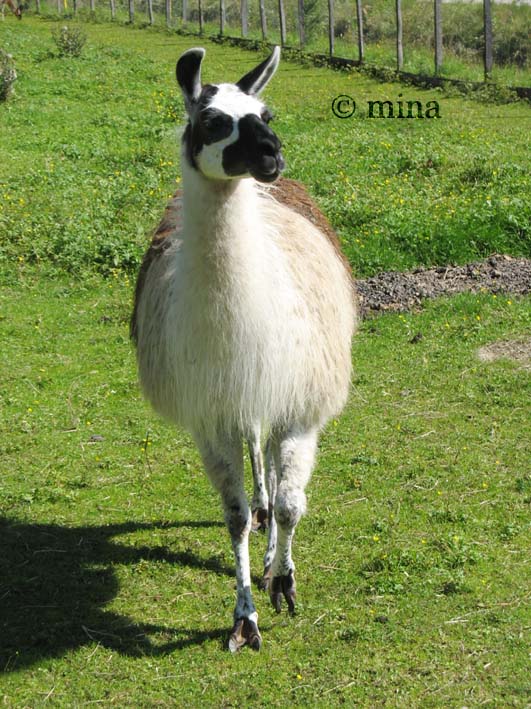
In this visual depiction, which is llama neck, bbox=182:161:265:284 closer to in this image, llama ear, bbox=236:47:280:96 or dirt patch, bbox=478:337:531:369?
llama ear, bbox=236:47:280:96

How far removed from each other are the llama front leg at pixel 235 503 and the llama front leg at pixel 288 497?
0.54 feet

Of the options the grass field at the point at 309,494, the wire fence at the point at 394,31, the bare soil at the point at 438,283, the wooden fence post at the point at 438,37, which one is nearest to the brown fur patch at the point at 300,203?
the grass field at the point at 309,494

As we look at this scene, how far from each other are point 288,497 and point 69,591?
4.23ft

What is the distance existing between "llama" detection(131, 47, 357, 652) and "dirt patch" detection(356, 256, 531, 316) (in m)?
3.14

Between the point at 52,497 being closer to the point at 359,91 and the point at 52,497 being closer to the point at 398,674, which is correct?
the point at 398,674

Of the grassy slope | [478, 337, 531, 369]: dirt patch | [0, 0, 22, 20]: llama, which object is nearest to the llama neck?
the grassy slope

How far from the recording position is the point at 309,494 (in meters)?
5.40

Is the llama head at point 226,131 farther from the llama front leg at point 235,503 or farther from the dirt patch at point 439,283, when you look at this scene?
the dirt patch at point 439,283

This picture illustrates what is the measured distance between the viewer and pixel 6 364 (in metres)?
7.24

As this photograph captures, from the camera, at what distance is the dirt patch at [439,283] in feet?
26.2

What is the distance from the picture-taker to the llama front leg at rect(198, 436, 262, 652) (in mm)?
4168

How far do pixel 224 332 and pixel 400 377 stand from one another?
3.30 m

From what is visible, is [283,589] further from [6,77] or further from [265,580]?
[6,77]

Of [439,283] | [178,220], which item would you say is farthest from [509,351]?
[178,220]
